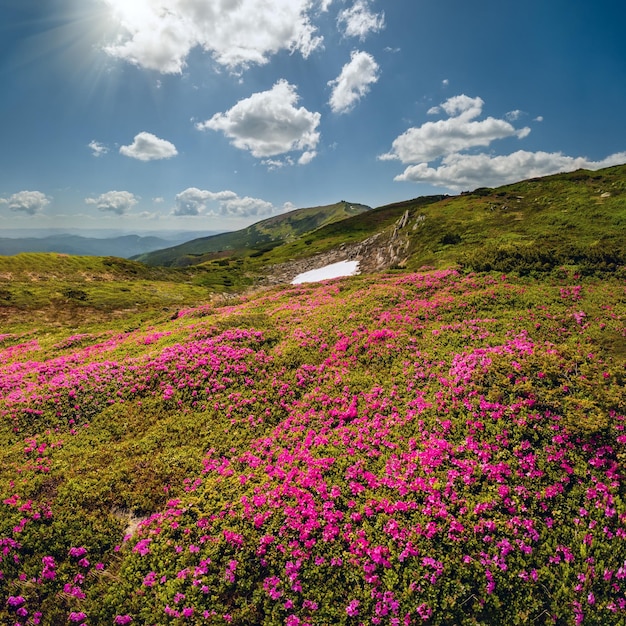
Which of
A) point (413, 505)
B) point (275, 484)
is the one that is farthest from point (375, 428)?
point (275, 484)

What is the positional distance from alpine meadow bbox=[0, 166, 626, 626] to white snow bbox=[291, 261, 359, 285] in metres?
40.7

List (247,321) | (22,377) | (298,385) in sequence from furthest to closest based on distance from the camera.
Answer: (247,321)
(22,377)
(298,385)

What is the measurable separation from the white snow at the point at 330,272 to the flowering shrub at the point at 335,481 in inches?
1883

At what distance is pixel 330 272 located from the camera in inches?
2908

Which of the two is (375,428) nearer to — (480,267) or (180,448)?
(180,448)

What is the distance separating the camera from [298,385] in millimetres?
20312

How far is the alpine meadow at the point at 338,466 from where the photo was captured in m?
9.59

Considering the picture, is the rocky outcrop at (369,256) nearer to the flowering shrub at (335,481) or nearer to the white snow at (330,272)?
the white snow at (330,272)

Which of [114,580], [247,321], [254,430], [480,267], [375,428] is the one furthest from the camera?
[480,267]

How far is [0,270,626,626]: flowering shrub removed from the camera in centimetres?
955

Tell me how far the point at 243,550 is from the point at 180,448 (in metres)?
6.84

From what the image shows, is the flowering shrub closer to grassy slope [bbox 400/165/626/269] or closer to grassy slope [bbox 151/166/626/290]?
grassy slope [bbox 151/166/626/290]

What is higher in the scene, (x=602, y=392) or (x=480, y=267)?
(x=480, y=267)

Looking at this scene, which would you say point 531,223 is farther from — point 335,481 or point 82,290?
point 82,290
